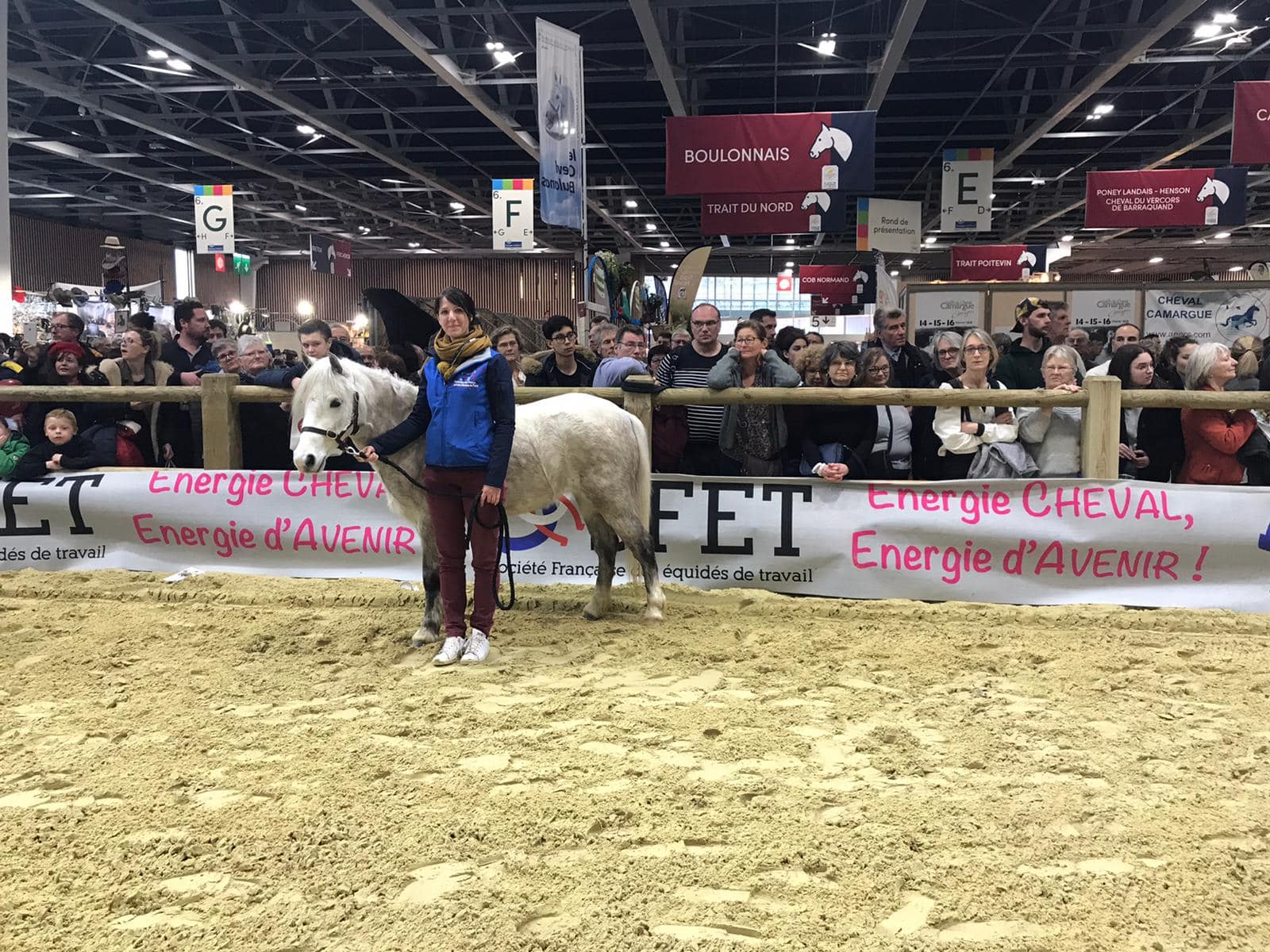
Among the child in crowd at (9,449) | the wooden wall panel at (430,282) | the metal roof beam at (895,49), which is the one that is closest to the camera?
the child in crowd at (9,449)

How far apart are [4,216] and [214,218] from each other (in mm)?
6595

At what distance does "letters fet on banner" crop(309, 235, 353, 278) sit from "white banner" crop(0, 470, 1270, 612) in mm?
21381

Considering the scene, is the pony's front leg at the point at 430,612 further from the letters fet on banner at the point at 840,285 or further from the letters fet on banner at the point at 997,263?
the letters fet on banner at the point at 840,285

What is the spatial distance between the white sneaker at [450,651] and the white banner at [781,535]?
→ 4.39 ft

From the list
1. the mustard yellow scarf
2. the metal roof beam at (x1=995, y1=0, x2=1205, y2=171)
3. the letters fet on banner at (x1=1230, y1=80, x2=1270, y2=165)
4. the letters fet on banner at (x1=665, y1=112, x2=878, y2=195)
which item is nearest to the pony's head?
the mustard yellow scarf

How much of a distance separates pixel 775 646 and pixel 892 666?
0.59 m

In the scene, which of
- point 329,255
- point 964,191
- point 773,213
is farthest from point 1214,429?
point 329,255

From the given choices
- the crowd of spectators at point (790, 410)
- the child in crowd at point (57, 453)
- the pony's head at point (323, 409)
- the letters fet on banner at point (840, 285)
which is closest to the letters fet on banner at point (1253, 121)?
the crowd of spectators at point (790, 410)

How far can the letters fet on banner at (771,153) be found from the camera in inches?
391

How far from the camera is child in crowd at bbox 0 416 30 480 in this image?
237 inches

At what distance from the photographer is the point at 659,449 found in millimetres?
5734

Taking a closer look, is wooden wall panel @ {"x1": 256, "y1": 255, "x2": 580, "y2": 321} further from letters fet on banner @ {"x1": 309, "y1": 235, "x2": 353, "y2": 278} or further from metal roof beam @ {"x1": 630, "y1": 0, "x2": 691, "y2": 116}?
metal roof beam @ {"x1": 630, "y1": 0, "x2": 691, "y2": 116}

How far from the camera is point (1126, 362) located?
553cm

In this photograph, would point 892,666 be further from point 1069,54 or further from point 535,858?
point 1069,54
